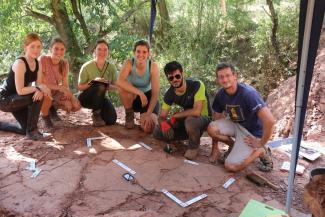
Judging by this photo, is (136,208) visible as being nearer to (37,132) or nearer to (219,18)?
(37,132)

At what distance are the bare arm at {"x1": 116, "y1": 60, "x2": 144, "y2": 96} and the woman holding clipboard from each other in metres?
0.18

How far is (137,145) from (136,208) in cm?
119

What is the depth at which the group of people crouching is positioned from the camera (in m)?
3.53

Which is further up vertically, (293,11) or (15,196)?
(293,11)

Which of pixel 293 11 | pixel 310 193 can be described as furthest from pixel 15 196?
pixel 293 11

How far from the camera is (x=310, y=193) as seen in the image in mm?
2217

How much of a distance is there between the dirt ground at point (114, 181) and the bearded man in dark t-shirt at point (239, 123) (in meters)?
0.16

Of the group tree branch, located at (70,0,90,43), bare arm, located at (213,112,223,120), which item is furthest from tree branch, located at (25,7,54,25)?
bare arm, located at (213,112,223,120)

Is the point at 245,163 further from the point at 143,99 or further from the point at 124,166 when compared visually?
the point at 143,99

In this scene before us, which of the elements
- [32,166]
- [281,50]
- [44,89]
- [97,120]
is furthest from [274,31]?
[32,166]

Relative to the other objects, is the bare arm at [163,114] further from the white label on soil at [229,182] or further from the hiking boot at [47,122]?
the hiking boot at [47,122]

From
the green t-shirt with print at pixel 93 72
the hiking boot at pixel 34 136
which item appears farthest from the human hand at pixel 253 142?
the hiking boot at pixel 34 136

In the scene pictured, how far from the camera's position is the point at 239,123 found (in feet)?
12.0

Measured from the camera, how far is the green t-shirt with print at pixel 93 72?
14.3 feet
